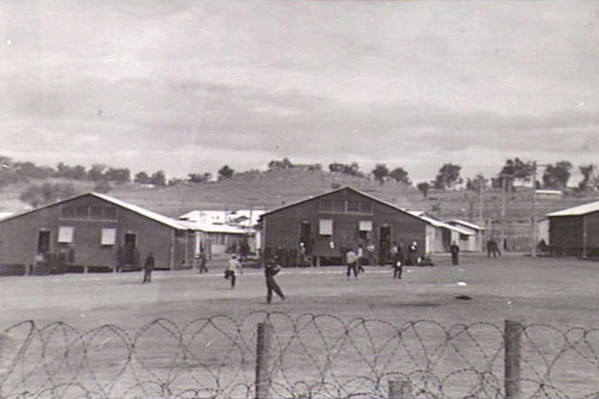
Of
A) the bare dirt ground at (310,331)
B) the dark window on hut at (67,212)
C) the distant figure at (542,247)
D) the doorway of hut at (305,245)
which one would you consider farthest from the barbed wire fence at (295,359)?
the dark window on hut at (67,212)

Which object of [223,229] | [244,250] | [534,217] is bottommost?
[244,250]

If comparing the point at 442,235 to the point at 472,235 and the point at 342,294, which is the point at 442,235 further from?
the point at 342,294

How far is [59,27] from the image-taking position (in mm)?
3584

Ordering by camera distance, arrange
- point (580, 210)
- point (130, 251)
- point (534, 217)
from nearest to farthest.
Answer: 1. point (130, 251)
2. point (580, 210)
3. point (534, 217)

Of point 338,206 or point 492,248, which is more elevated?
point 338,206

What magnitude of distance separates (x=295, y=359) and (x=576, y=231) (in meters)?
1.93

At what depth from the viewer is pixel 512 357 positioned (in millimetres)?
2961

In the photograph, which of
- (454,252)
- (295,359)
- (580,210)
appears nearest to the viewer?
(295,359)

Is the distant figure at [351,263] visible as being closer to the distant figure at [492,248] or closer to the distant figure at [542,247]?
the distant figure at [492,248]

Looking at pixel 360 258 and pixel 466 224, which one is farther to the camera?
pixel 466 224

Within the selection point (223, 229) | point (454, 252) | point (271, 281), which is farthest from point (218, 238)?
point (454, 252)

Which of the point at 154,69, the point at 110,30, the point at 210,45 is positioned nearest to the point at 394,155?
→ the point at 210,45

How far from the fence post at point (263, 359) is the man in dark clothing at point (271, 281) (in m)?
0.75

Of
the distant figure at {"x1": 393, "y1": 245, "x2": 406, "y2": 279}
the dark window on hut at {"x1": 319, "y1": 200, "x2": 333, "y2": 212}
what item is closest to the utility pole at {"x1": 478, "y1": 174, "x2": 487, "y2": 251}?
the distant figure at {"x1": 393, "y1": 245, "x2": 406, "y2": 279}
